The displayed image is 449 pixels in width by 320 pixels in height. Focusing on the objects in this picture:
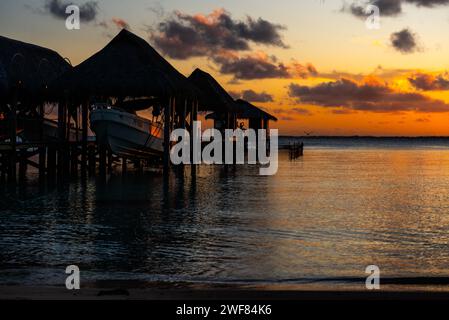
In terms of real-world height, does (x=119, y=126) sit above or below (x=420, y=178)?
above

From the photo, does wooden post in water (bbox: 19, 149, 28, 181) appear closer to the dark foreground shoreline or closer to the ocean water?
the ocean water

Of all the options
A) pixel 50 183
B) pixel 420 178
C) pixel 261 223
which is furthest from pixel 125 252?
pixel 420 178

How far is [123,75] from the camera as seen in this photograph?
30016mm

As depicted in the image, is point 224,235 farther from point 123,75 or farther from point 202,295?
point 123,75

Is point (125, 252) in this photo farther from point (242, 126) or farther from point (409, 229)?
point (242, 126)

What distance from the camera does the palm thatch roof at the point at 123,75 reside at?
29.7 metres

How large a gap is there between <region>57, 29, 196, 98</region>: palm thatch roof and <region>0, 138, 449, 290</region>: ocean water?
13.9ft

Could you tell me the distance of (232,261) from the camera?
447 inches

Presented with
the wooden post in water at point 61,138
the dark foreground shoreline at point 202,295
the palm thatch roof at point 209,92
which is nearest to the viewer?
the dark foreground shoreline at point 202,295

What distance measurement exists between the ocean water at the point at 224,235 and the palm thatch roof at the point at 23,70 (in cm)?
503

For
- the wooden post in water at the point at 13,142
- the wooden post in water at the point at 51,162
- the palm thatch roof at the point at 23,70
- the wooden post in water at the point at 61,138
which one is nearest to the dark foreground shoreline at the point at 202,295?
the wooden post in water at the point at 13,142

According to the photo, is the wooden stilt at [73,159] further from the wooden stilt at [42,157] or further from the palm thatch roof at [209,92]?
the palm thatch roof at [209,92]
